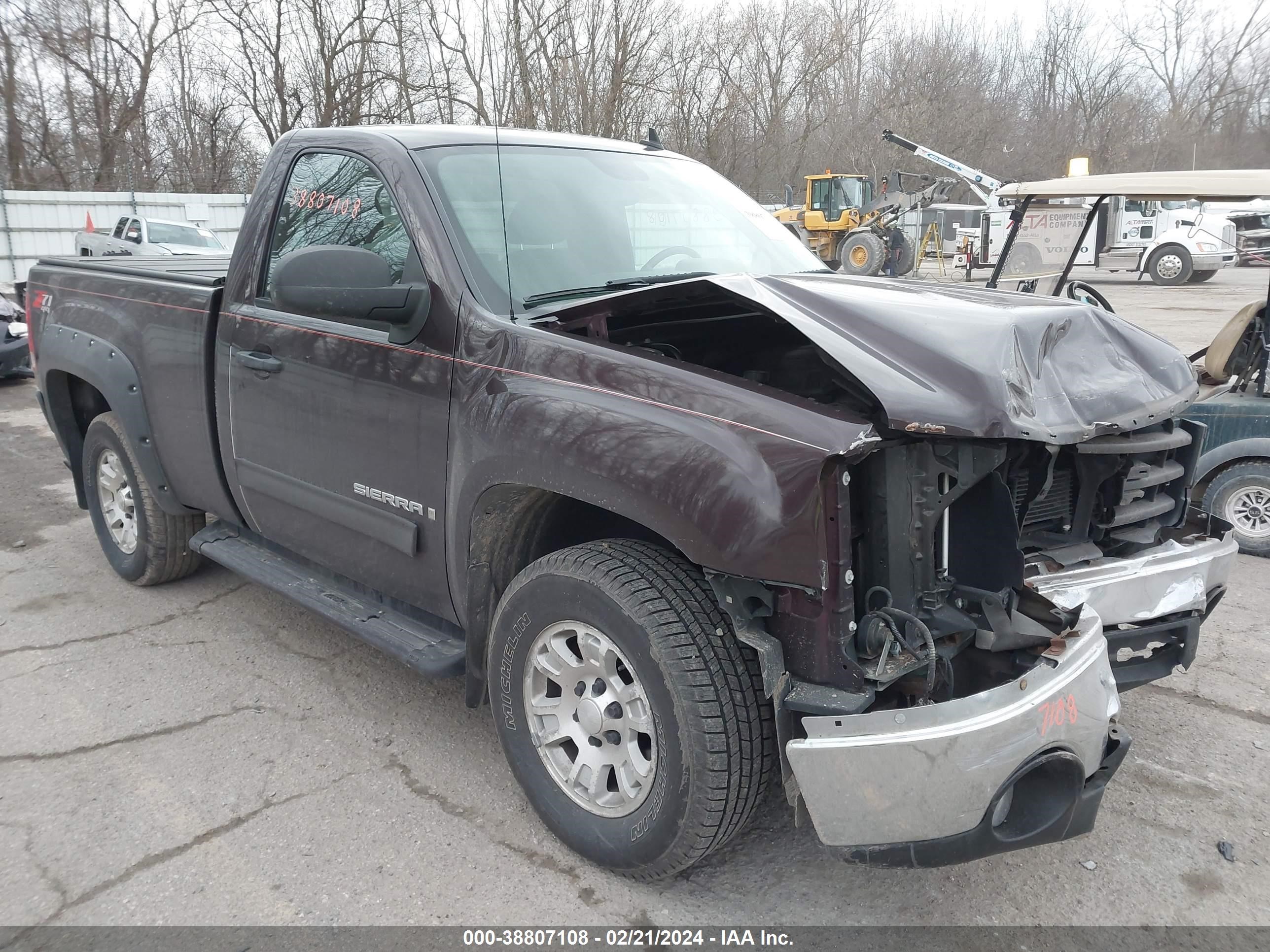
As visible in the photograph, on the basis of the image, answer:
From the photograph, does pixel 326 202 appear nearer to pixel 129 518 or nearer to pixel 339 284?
pixel 339 284

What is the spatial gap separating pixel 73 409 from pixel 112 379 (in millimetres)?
1000

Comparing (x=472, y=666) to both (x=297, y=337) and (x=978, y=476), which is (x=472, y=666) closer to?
(x=297, y=337)

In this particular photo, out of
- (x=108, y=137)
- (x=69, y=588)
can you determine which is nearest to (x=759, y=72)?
(x=108, y=137)

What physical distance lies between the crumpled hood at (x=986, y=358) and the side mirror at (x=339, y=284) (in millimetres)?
1021

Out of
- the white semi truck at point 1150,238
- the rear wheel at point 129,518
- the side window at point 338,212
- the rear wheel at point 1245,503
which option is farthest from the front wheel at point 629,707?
the white semi truck at point 1150,238

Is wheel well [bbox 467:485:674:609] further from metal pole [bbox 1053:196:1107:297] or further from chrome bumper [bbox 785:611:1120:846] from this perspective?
metal pole [bbox 1053:196:1107:297]

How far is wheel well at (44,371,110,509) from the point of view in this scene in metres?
5.08

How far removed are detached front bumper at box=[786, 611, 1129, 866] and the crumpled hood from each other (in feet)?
1.97

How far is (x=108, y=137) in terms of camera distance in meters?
29.0

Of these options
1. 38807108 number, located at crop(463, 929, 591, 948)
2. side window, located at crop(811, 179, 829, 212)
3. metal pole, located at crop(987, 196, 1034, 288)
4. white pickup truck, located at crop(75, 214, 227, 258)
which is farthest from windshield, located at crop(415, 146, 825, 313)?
side window, located at crop(811, 179, 829, 212)

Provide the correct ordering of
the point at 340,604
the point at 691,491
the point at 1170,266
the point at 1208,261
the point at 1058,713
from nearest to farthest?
the point at 1058,713 → the point at 691,491 → the point at 340,604 → the point at 1208,261 → the point at 1170,266

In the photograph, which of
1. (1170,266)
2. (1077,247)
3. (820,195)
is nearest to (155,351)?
(1077,247)

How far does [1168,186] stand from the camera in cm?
529

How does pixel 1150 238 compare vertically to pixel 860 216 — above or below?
below
